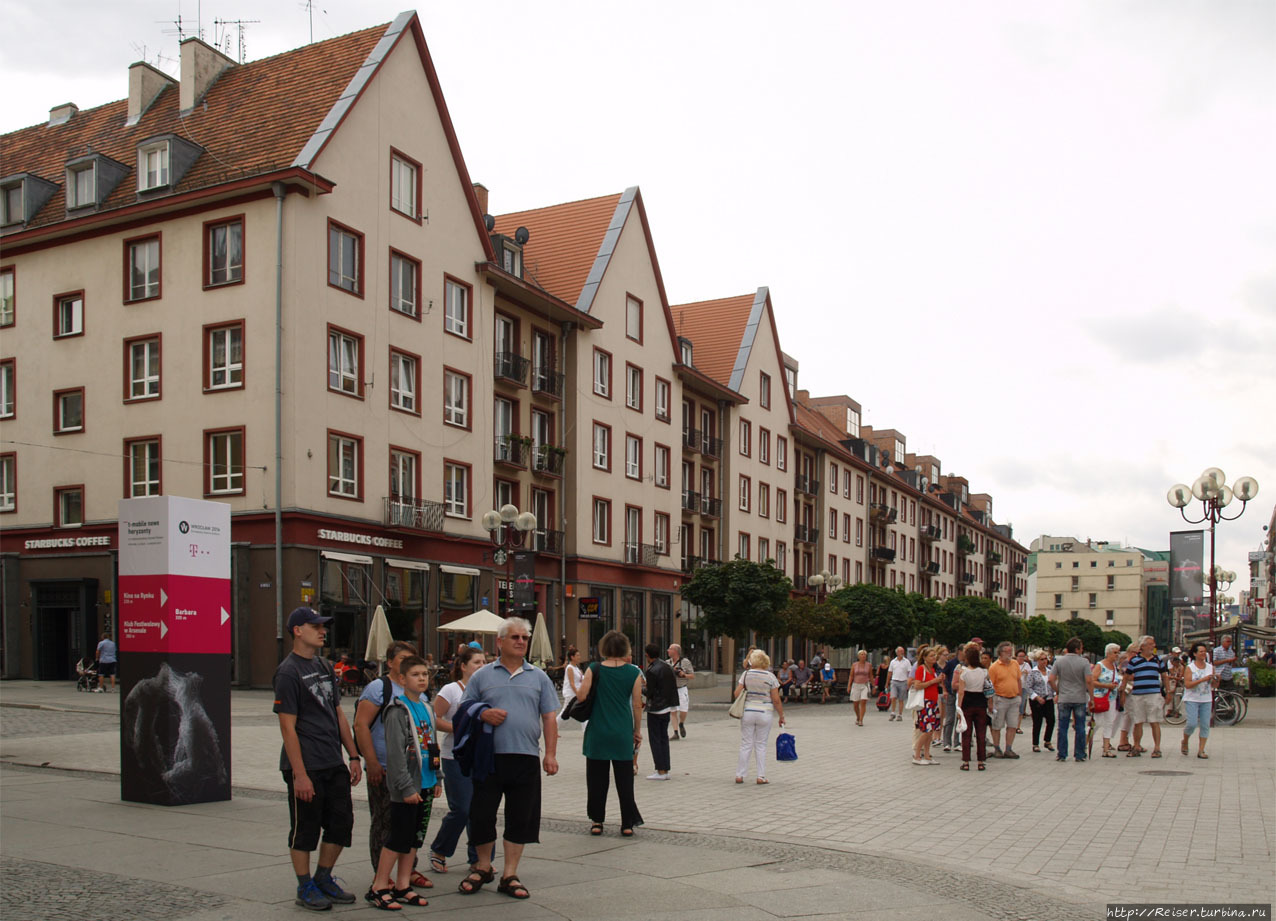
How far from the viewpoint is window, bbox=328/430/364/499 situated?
32969 mm

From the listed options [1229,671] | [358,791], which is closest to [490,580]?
[1229,671]

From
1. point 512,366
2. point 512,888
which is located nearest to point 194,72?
point 512,366

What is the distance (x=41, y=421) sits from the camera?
117ft

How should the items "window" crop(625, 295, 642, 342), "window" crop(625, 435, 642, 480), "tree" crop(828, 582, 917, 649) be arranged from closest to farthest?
"tree" crop(828, 582, 917, 649) → "window" crop(625, 435, 642, 480) → "window" crop(625, 295, 642, 342)

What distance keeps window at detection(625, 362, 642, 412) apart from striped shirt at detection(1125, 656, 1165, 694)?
31.2 metres

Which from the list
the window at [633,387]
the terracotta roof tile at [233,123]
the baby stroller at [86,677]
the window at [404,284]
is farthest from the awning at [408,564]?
the window at [633,387]

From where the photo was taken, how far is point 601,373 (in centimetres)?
4719

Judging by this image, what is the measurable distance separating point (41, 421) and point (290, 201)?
34.9ft

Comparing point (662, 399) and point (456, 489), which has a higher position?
point (662, 399)

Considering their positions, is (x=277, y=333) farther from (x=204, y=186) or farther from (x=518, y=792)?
(x=518, y=792)

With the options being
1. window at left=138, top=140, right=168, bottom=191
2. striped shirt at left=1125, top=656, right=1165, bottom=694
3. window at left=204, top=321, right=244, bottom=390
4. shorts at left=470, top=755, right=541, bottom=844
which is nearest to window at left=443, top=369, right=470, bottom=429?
window at left=204, top=321, right=244, bottom=390

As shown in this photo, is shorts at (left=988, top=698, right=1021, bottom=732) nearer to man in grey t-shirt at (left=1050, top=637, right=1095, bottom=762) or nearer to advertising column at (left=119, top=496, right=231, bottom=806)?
man in grey t-shirt at (left=1050, top=637, right=1095, bottom=762)

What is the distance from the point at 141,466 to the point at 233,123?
10250mm

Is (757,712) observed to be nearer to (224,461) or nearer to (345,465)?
(345,465)
